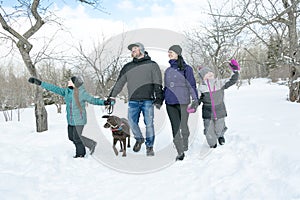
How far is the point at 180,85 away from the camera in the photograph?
12.6ft

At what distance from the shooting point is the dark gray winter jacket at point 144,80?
13.5 ft

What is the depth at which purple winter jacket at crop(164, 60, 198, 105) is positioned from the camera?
383 cm

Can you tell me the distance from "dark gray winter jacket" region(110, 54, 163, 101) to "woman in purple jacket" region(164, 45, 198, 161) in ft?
0.73

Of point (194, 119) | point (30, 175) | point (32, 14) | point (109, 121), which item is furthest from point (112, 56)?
point (30, 175)

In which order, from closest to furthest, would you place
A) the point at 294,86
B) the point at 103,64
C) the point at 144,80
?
the point at 144,80 → the point at 294,86 → the point at 103,64

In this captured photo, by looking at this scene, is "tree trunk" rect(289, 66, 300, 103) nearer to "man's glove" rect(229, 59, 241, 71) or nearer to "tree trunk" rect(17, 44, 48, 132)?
"man's glove" rect(229, 59, 241, 71)

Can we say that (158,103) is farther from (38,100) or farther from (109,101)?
(38,100)

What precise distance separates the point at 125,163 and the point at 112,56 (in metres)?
12.7

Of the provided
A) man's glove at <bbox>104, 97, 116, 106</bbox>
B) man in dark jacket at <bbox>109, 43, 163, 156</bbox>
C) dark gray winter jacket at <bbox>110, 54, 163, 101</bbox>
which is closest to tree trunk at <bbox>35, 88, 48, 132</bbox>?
man's glove at <bbox>104, 97, 116, 106</bbox>

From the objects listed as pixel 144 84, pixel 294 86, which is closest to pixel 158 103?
pixel 144 84

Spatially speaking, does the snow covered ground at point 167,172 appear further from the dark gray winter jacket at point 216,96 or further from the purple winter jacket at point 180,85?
the purple winter jacket at point 180,85

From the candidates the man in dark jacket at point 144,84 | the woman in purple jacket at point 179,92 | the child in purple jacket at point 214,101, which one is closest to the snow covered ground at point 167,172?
the child in purple jacket at point 214,101

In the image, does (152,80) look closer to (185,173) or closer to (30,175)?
(185,173)

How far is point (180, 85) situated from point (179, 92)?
0.11m
